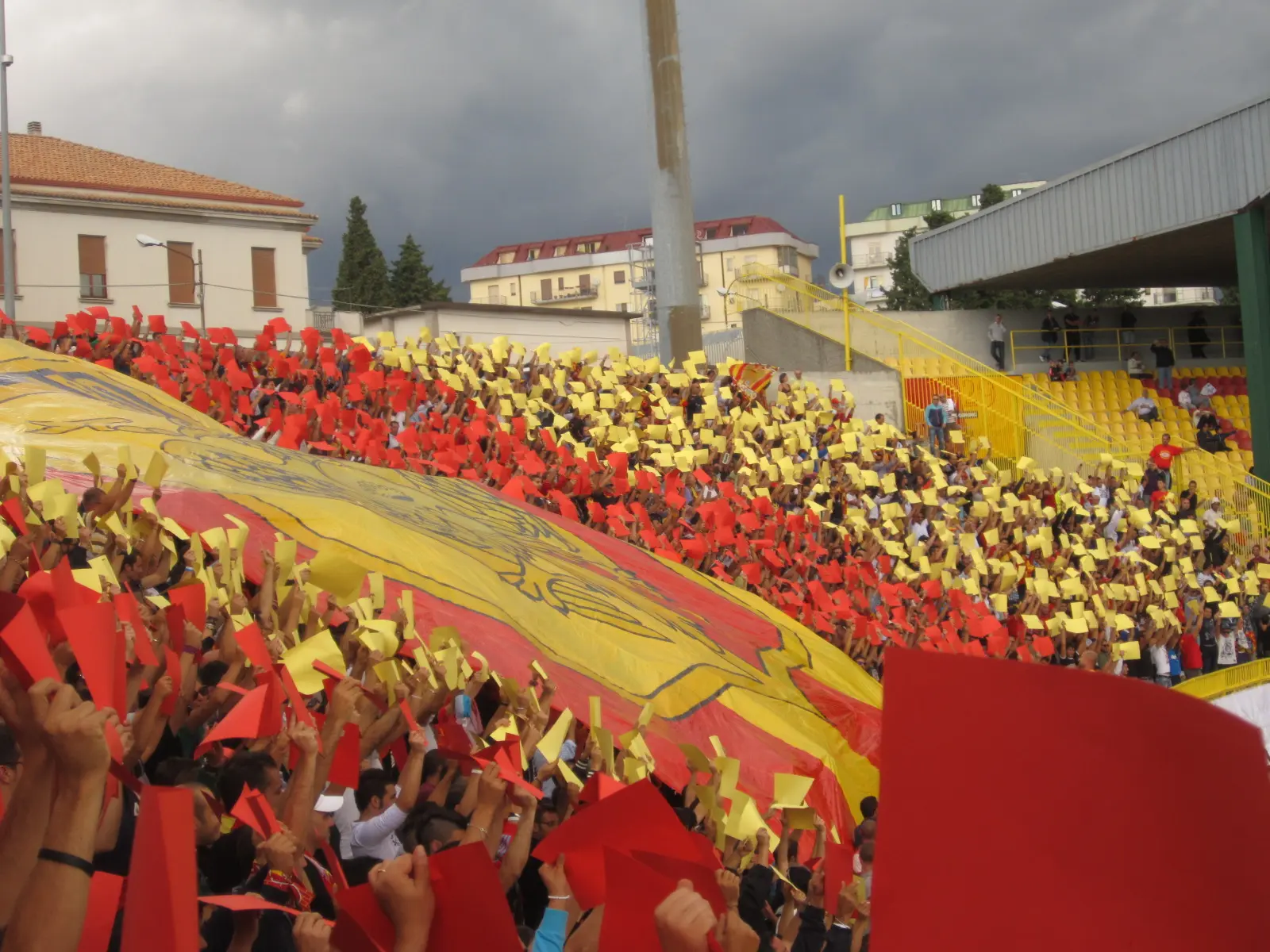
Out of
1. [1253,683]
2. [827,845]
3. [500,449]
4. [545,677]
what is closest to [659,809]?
[827,845]

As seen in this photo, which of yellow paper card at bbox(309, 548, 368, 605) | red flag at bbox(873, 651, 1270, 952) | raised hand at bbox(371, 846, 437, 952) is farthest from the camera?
yellow paper card at bbox(309, 548, 368, 605)

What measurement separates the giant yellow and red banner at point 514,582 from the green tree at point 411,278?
1847 inches

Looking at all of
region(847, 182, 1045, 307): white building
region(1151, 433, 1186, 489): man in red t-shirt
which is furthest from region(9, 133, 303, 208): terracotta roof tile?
region(847, 182, 1045, 307): white building

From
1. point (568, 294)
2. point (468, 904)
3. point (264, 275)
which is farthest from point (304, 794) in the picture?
point (568, 294)

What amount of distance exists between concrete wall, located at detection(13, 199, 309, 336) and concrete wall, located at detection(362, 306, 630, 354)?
5660mm

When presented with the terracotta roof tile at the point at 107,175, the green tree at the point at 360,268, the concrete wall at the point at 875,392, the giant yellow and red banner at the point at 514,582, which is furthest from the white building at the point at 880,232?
the giant yellow and red banner at the point at 514,582

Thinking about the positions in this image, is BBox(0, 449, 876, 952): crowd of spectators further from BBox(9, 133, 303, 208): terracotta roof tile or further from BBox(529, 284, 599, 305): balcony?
BBox(529, 284, 599, 305): balcony

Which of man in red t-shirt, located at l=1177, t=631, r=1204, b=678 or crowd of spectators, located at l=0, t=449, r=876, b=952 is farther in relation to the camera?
man in red t-shirt, located at l=1177, t=631, r=1204, b=678

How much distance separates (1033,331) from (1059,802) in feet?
79.7

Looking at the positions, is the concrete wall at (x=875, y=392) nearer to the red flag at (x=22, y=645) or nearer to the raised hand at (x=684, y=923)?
the red flag at (x=22, y=645)

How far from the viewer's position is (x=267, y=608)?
501 cm

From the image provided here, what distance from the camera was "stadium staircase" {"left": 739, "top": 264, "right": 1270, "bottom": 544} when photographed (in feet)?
63.2

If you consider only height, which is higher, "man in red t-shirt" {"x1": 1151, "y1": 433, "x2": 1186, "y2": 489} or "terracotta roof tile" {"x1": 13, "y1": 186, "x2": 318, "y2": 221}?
"terracotta roof tile" {"x1": 13, "y1": 186, "x2": 318, "y2": 221}

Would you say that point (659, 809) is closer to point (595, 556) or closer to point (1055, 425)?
point (595, 556)
